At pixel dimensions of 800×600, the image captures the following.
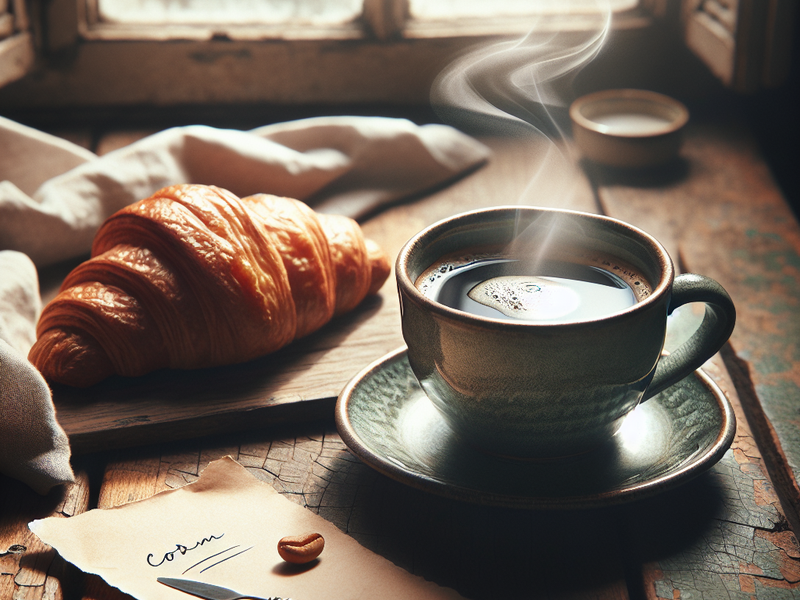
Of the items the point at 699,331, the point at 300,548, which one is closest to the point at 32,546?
the point at 300,548

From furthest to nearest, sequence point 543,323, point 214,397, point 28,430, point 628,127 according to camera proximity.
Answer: point 628,127 → point 214,397 → point 28,430 → point 543,323

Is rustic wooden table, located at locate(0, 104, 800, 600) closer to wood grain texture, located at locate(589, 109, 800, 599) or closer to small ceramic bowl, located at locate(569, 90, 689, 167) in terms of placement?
Result: wood grain texture, located at locate(589, 109, 800, 599)

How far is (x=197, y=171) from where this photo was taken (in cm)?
120

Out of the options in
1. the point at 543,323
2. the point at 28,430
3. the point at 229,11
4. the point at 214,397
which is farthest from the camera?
the point at 229,11

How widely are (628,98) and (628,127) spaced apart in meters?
0.08

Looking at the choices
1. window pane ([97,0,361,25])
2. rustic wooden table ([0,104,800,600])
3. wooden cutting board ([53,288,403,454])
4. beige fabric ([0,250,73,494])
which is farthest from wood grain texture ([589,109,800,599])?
window pane ([97,0,361,25])

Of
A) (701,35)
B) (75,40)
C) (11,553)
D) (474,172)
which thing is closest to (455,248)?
(11,553)

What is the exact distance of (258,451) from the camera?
2.46 ft

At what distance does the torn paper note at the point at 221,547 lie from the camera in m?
0.56

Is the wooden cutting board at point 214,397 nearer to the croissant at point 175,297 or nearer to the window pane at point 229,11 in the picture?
the croissant at point 175,297

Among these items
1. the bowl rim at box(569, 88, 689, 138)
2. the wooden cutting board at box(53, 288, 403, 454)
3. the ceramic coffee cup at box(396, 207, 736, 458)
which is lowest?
the wooden cutting board at box(53, 288, 403, 454)

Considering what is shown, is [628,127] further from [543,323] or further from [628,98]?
[543,323]

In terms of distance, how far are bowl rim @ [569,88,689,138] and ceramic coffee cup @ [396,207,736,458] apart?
2.17ft

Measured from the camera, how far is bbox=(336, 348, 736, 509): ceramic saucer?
58 centimetres
